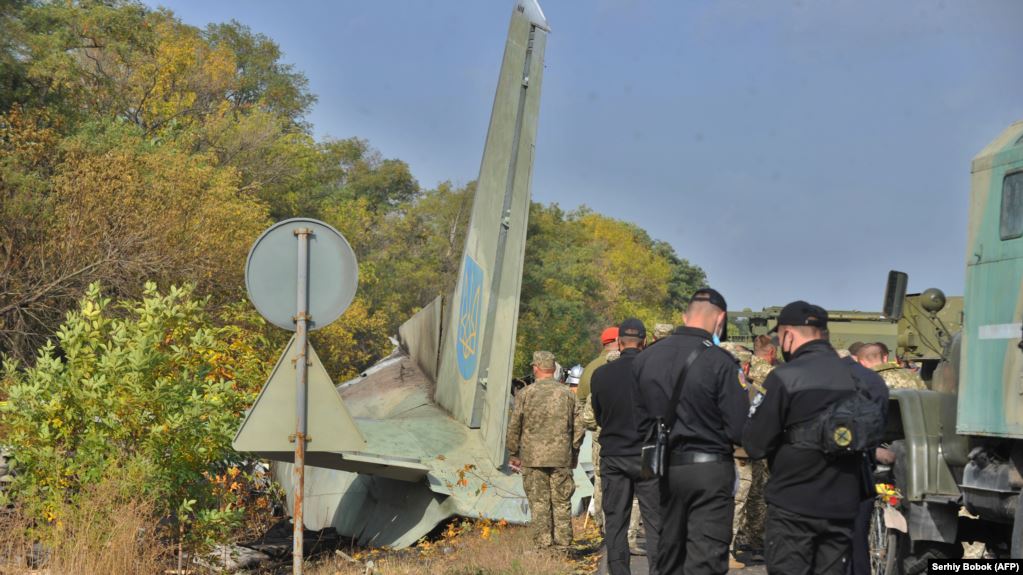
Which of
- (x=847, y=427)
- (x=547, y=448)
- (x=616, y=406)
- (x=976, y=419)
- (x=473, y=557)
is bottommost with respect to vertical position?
(x=473, y=557)

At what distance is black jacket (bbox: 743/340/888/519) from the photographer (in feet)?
17.3

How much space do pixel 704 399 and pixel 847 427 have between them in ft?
2.57

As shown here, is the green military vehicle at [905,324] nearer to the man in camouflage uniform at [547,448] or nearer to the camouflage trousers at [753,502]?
the camouflage trousers at [753,502]

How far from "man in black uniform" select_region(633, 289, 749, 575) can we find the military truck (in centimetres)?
163

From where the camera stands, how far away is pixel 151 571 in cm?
755

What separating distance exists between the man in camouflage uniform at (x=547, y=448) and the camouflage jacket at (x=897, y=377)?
106 inches

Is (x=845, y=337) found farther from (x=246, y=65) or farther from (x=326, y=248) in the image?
(x=246, y=65)

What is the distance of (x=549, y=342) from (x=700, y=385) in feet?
174

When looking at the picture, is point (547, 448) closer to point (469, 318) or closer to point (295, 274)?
point (469, 318)

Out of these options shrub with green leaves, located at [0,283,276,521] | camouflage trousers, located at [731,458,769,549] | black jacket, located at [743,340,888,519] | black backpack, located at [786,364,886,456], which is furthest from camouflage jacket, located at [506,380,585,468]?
black backpack, located at [786,364,886,456]

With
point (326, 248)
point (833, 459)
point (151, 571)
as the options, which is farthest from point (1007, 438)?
point (151, 571)

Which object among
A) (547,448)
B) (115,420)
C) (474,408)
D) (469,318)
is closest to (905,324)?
(469,318)

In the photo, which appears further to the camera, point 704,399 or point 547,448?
point 547,448

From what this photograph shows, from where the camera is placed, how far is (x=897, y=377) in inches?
355
